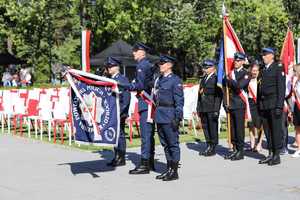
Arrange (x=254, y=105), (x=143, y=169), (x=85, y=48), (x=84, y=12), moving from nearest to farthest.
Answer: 1. (x=143, y=169)
2. (x=85, y=48)
3. (x=254, y=105)
4. (x=84, y=12)

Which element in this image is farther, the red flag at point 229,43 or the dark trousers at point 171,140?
the red flag at point 229,43

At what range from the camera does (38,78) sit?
40781 millimetres

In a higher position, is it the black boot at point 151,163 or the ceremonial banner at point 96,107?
the ceremonial banner at point 96,107

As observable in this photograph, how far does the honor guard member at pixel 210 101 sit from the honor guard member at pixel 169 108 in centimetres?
258

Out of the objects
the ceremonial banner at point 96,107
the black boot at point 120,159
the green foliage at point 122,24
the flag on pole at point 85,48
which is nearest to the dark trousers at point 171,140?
the ceremonial banner at point 96,107

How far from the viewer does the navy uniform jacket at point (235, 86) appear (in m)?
11.3

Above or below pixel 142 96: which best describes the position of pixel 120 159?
below

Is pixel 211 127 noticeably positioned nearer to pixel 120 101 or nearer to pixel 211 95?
pixel 211 95

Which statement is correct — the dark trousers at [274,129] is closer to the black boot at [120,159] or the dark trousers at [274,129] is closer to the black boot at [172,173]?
the black boot at [172,173]

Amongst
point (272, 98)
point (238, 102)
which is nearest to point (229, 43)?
point (238, 102)

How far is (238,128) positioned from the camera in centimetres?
1133

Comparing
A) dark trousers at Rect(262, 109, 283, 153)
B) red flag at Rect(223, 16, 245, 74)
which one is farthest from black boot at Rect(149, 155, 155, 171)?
red flag at Rect(223, 16, 245, 74)

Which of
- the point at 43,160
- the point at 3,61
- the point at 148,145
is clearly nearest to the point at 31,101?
the point at 43,160

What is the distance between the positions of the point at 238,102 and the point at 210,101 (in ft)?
2.26
